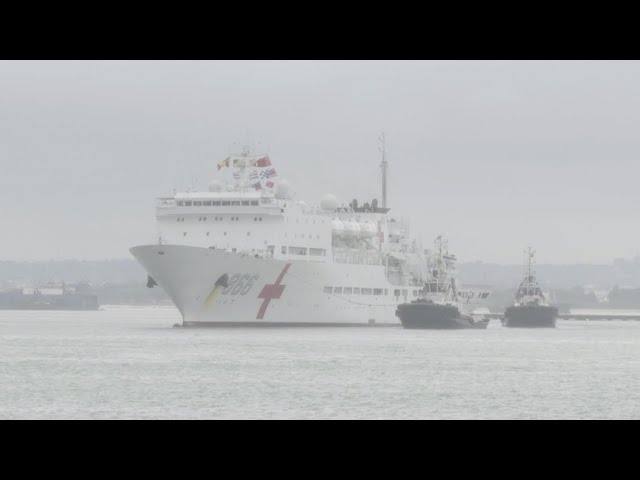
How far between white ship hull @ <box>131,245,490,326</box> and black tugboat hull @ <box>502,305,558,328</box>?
1668 cm

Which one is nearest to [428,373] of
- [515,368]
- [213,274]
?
[515,368]

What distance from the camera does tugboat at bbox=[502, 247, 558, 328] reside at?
79.9 metres

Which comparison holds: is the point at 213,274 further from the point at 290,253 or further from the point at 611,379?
the point at 611,379

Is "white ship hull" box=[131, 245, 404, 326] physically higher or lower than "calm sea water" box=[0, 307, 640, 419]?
higher

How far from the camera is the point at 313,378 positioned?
3475cm

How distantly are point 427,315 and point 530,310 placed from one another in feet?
43.8

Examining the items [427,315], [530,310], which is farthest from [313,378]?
[530,310]

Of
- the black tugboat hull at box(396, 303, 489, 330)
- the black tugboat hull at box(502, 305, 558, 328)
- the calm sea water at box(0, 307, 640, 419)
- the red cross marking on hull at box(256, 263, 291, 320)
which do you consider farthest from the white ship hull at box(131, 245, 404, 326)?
the black tugboat hull at box(502, 305, 558, 328)

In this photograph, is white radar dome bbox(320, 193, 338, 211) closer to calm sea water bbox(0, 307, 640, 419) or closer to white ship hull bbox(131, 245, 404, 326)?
white ship hull bbox(131, 245, 404, 326)

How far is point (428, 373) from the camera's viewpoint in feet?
122
